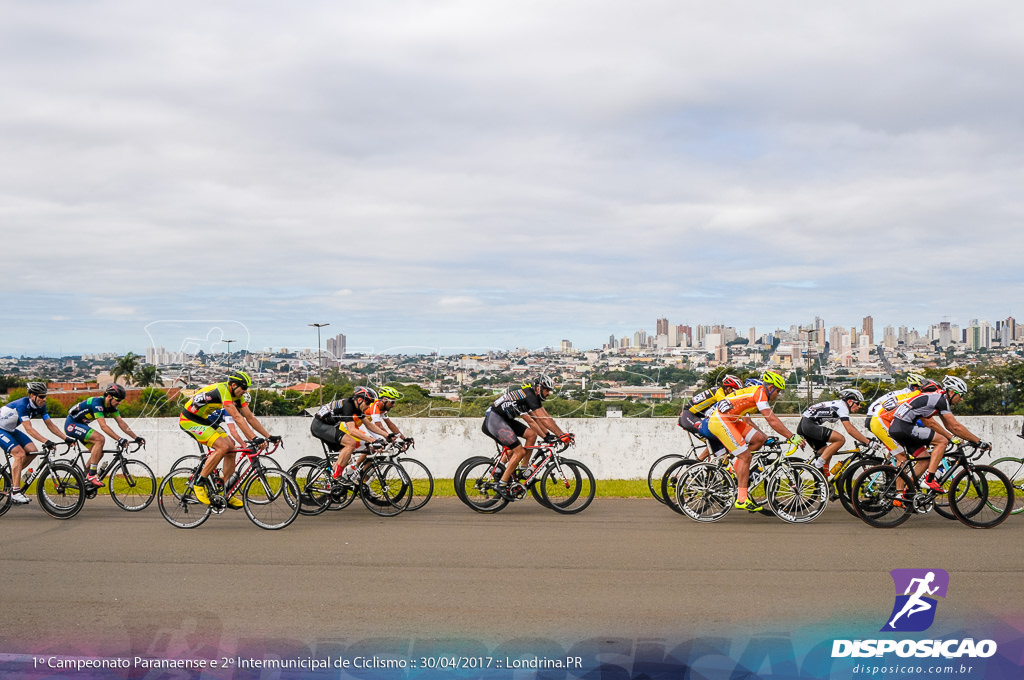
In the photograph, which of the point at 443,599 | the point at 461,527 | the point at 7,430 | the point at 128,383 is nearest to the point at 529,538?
the point at 461,527

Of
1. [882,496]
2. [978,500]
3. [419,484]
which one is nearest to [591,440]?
[419,484]

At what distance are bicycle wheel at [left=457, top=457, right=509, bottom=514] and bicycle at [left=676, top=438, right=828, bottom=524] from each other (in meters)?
2.46

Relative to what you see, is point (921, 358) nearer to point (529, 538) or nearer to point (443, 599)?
point (529, 538)

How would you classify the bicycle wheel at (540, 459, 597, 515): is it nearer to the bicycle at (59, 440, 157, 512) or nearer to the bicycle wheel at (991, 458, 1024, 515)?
the bicycle wheel at (991, 458, 1024, 515)

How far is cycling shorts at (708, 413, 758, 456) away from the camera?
11492mm

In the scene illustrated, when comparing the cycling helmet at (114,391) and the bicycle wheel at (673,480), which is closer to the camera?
the bicycle wheel at (673,480)

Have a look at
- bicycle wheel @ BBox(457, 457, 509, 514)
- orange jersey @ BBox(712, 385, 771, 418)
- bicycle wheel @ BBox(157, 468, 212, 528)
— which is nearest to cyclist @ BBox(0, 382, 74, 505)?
bicycle wheel @ BBox(157, 468, 212, 528)

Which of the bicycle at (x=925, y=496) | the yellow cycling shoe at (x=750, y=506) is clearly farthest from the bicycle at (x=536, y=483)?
the bicycle at (x=925, y=496)

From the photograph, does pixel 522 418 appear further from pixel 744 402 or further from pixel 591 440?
pixel 591 440

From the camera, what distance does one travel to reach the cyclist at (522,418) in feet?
40.5

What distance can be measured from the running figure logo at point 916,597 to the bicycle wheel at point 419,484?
241 inches

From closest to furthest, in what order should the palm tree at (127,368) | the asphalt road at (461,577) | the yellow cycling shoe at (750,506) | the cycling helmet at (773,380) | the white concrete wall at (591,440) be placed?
the asphalt road at (461,577) → the yellow cycling shoe at (750,506) → the cycling helmet at (773,380) → the white concrete wall at (591,440) → the palm tree at (127,368)

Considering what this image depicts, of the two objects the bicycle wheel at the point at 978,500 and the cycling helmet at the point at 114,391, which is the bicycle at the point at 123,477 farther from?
the bicycle wheel at the point at 978,500

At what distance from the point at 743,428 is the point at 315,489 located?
227 inches
